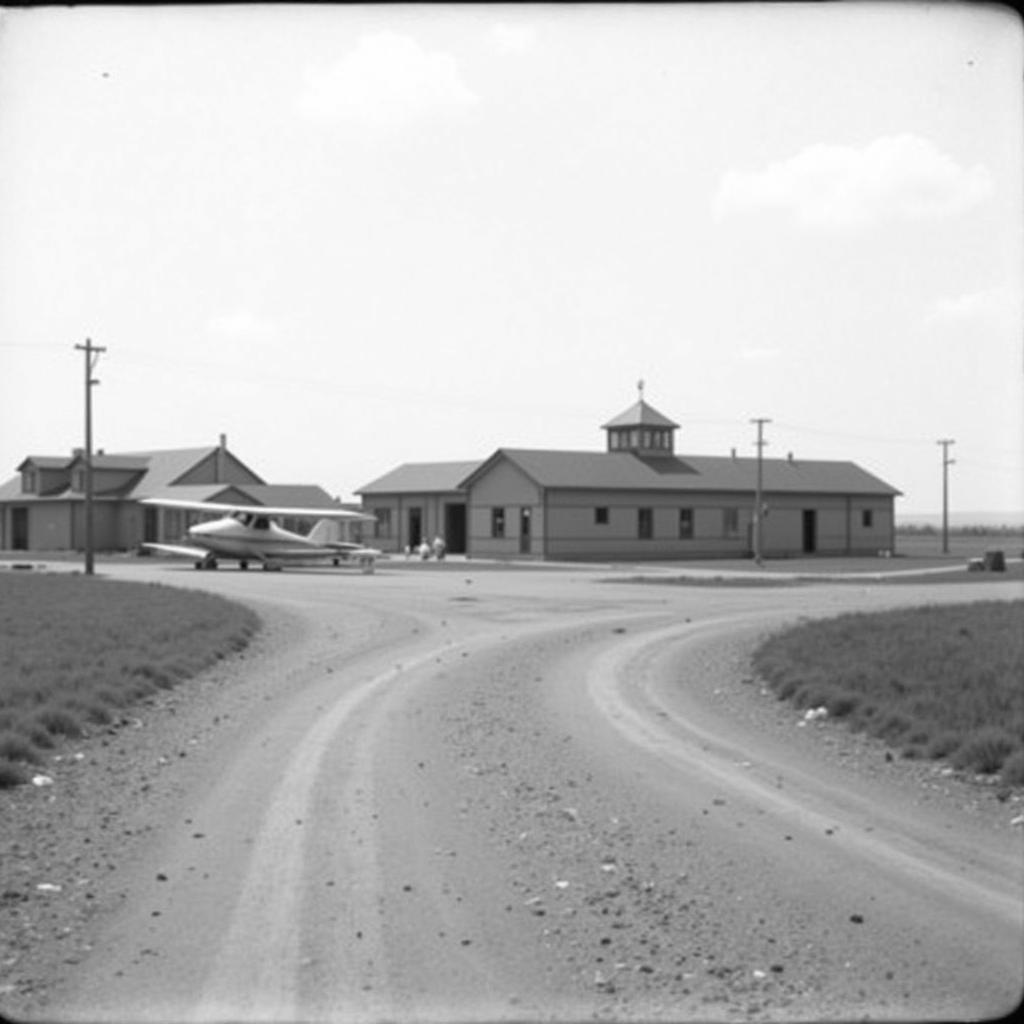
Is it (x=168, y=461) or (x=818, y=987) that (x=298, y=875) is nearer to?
(x=818, y=987)

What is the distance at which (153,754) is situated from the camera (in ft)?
36.2

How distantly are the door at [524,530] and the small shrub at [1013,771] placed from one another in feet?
165

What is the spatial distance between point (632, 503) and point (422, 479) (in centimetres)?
1124

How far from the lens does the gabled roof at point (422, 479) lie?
6556cm

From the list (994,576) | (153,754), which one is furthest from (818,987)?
(994,576)

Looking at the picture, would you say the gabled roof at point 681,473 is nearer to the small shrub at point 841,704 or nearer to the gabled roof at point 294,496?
the gabled roof at point 294,496

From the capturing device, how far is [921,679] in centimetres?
1406

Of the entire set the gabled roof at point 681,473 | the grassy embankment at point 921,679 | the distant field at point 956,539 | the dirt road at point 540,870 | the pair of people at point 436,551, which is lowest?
the dirt road at point 540,870

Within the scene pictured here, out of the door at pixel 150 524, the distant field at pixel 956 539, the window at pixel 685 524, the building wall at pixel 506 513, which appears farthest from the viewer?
the distant field at pixel 956 539

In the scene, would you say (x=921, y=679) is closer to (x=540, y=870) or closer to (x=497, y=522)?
(x=540, y=870)

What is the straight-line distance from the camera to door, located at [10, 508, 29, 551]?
63500mm

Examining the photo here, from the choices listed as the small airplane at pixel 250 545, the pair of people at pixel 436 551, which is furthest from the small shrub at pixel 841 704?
the pair of people at pixel 436 551

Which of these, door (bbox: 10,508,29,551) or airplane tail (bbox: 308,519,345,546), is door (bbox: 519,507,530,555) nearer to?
airplane tail (bbox: 308,519,345,546)

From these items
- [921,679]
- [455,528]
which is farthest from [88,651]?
[455,528]
